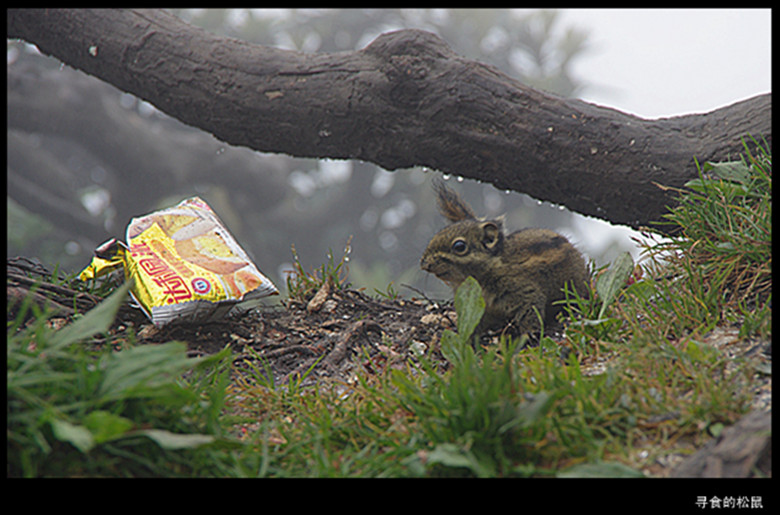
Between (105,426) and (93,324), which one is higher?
(93,324)

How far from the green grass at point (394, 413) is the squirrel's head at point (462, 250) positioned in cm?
37

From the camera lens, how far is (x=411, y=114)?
208 centimetres

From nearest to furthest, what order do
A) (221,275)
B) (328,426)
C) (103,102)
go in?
1. (328,426)
2. (221,275)
3. (103,102)

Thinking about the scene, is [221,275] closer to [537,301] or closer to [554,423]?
[537,301]

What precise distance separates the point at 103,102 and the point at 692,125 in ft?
21.6

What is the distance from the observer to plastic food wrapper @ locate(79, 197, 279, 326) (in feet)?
5.21

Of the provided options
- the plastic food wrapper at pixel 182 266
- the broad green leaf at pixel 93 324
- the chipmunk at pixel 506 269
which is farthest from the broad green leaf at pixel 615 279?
the broad green leaf at pixel 93 324

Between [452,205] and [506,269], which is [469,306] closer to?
[506,269]

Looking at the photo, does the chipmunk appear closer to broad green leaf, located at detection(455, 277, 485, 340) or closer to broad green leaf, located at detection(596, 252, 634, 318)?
broad green leaf, located at detection(596, 252, 634, 318)

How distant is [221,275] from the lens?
1.69 meters

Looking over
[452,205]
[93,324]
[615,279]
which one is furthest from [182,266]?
[615,279]

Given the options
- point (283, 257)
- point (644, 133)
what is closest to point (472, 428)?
point (644, 133)

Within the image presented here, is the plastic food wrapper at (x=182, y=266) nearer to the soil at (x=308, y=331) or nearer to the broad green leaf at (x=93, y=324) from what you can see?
the soil at (x=308, y=331)

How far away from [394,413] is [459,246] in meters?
0.71
